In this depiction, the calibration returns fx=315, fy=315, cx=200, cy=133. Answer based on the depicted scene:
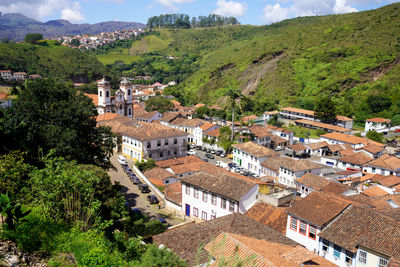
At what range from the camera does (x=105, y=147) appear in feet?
90.3

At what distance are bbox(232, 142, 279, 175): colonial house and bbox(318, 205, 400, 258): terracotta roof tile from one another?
80.1 ft

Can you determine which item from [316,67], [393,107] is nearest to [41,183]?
[393,107]

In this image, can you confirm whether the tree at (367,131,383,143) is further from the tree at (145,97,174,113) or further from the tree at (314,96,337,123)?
the tree at (145,97,174,113)

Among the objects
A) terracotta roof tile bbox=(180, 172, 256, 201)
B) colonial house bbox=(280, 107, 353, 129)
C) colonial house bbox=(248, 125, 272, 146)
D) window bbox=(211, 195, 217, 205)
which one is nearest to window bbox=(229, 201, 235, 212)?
terracotta roof tile bbox=(180, 172, 256, 201)

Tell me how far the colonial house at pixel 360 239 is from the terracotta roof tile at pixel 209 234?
2.54m

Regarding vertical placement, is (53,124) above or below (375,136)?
above

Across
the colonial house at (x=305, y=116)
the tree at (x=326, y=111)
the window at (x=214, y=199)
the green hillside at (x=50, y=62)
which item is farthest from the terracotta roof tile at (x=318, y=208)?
the green hillside at (x=50, y=62)

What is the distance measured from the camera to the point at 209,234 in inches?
647

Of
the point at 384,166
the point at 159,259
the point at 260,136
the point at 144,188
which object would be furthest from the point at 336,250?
the point at 260,136

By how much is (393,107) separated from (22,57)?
411ft

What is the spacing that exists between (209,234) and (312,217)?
294 inches

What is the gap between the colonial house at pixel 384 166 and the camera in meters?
40.9

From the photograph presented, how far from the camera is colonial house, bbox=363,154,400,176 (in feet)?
134

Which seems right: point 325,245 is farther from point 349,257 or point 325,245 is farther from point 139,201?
point 139,201
